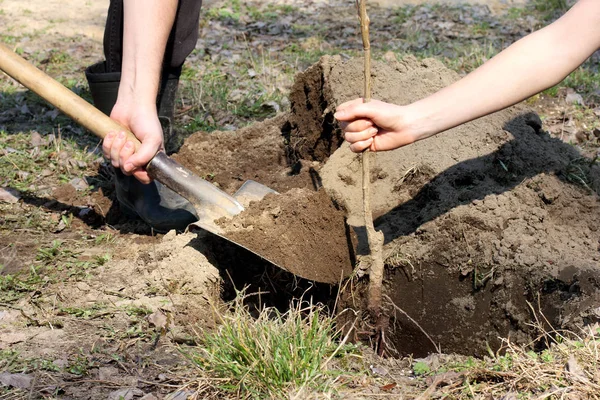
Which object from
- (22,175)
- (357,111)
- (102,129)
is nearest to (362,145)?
(357,111)

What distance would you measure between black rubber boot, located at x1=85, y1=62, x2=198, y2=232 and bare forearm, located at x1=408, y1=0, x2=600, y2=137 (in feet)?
5.14

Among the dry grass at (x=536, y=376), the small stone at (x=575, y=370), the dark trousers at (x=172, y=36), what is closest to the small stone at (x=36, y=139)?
the dark trousers at (x=172, y=36)

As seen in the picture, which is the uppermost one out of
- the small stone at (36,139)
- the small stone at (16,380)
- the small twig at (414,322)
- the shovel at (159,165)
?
the shovel at (159,165)

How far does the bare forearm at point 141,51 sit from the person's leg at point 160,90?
2.06 ft

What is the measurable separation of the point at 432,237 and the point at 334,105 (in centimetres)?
102

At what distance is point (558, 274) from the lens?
2703 mm

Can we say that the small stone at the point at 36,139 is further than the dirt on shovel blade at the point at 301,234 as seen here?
Yes

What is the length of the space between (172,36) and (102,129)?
100 cm

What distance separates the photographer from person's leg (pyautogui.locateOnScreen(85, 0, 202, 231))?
11.5ft

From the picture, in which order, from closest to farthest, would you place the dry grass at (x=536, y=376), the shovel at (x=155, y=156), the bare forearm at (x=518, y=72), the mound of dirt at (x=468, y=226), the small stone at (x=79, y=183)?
the dry grass at (x=536, y=376)
the bare forearm at (x=518, y=72)
the mound of dirt at (x=468, y=226)
the shovel at (x=155, y=156)
the small stone at (x=79, y=183)

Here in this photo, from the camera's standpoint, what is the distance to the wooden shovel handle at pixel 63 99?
288 cm

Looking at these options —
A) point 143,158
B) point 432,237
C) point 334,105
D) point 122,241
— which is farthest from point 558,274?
point 122,241

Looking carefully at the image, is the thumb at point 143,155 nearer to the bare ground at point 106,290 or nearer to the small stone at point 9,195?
the bare ground at point 106,290

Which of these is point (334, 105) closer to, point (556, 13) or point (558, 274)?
point (558, 274)
